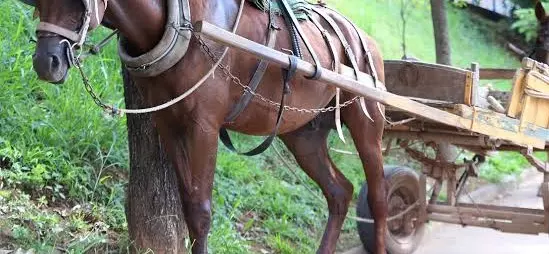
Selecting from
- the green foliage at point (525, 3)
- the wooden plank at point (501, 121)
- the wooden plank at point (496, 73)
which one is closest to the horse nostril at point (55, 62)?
the wooden plank at point (501, 121)

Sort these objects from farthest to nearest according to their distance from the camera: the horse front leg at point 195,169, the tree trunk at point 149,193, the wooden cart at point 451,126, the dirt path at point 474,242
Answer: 1. the dirt path at point 474,242
2. the wooden cart at point 451,126
3. the tree trunk at point 149,193
4. the horse front leg at point 195,169

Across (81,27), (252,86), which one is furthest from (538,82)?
(81,27)

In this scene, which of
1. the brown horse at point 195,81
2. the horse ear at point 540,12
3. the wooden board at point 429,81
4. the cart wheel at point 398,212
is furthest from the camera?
the horse ear at point 540,12

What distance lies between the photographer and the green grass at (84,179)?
5.00m

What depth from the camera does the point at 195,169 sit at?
13.5 ft

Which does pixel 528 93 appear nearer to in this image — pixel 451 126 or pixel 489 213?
pixel 451 126

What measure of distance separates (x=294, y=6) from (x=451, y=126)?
181cm

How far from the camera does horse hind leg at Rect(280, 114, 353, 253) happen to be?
19.0ft

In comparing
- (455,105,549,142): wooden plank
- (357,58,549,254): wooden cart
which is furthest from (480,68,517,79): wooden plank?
(455,105,549,142): wooden plank

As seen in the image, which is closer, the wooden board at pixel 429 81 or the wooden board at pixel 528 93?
the wooden board at pixel 429 81

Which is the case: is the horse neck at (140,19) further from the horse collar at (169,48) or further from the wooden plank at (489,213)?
the wooden plank at (489,213)

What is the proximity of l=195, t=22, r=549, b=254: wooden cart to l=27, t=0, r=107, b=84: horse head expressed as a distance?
4.82 feet

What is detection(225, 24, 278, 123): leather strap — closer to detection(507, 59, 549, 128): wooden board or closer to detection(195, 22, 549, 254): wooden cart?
detection(195, 22, 549, 254): wooden cart

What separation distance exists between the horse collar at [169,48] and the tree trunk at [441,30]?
20.6 ft
